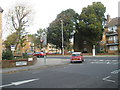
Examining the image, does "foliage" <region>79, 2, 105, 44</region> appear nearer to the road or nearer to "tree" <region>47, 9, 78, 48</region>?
"tree" <region>47, 9, 78, 48</region>

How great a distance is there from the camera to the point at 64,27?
167ft

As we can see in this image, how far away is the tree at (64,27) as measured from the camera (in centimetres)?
5103

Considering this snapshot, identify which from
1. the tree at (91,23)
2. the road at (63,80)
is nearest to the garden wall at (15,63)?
the road at (63,80)

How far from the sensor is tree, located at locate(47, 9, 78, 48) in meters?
51.0

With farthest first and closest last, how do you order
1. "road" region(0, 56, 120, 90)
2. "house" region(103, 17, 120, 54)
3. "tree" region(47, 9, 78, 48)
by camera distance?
"tree" region(47, 9, 78, 48) → "house" region(103, 17, 120, 54) → "road" region(0, 56, 120, 90)

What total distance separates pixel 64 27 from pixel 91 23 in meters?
9.02

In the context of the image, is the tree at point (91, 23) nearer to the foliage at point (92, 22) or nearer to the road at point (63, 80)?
the foliage at point (92, 22)

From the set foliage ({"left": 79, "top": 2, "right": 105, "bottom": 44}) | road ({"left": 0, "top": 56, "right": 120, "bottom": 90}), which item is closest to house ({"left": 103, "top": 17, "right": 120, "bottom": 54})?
foliage ({"left": 79, "top": 2, "right": 105, "bottom": 44})

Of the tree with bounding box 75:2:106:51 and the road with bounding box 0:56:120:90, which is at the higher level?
the tree with bounding box 75:2:106:51

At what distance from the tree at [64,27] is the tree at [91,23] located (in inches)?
122

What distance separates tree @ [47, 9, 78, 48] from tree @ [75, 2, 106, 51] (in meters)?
3.11

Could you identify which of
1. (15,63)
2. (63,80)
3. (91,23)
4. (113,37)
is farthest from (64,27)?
(63,80)

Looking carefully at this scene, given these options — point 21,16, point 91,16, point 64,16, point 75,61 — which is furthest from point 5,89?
point 64,16

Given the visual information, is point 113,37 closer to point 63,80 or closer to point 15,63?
point 15,63
